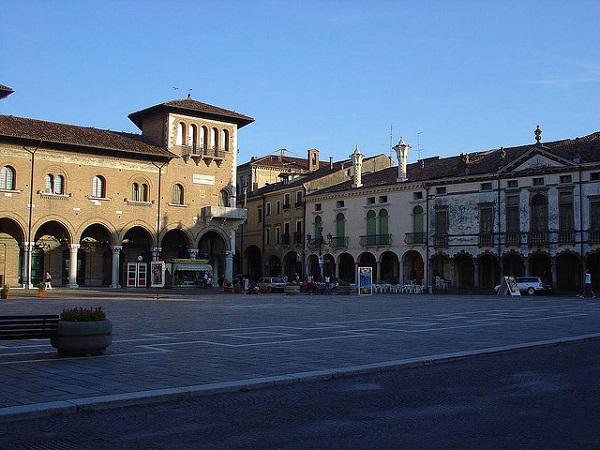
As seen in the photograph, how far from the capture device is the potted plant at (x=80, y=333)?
12008mm

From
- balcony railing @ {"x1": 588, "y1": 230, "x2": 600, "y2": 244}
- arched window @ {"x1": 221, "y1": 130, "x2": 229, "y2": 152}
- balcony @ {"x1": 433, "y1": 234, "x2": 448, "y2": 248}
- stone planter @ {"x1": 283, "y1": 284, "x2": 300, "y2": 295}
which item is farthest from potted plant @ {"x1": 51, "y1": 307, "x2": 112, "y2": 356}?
arched window @ {"x1": 221, "y1": 130, "x2": 229, "y2": 152}

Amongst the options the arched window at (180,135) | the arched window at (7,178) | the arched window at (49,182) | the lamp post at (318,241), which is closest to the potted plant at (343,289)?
the lamp post at (318,241)

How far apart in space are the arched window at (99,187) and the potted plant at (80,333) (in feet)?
137

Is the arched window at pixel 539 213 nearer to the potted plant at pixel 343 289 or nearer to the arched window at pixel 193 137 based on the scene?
the potted plant at pixel 343 289

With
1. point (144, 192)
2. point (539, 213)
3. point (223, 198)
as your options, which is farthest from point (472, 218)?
point (144, 192)

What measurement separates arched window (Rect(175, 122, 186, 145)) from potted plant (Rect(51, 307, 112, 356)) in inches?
1824

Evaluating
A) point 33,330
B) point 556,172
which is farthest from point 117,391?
point 556,172

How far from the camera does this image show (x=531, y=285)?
4725 cm

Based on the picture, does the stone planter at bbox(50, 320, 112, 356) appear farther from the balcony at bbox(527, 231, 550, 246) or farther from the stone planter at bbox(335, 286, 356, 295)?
the balcony at bbox(527, 231, 550, 246)

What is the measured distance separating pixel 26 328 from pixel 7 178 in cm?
3928

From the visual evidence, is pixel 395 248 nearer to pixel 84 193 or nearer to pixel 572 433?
pixel 84 193

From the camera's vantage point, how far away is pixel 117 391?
8.95 metres

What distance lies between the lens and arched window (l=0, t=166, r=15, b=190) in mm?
47750

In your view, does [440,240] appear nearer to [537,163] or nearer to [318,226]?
[537,163]
